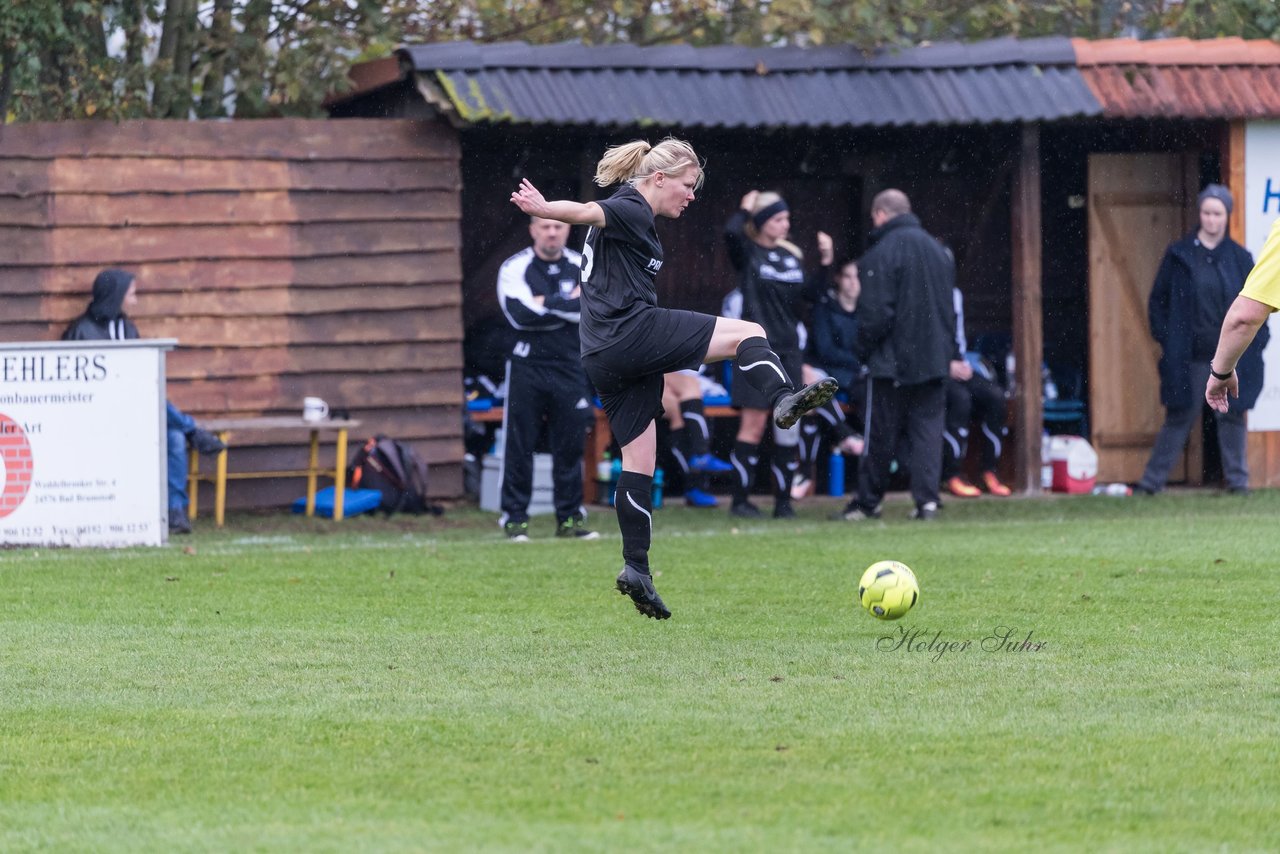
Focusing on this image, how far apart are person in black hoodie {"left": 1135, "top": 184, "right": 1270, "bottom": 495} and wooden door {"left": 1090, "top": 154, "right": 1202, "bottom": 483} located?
3.12 ft

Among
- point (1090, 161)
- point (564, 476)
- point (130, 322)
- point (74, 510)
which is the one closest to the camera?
point (74, 510)

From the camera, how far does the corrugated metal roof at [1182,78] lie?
46.3ft

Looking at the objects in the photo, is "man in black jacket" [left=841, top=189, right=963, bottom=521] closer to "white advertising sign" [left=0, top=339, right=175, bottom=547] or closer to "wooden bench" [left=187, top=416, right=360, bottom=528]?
"wooden bench" [left=187, top=416, right=360, bottom=528]

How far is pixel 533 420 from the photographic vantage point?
11539mm

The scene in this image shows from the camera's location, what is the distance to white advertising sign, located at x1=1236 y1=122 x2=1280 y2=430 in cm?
1462

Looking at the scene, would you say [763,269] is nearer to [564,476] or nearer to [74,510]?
[564,476]

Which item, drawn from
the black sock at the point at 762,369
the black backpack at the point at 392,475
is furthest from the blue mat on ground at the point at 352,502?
the black sock at the point at 762,369

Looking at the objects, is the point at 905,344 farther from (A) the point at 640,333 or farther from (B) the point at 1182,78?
(A) the point at 640,333

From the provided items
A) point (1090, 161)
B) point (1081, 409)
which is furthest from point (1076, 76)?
point (1081, 409)

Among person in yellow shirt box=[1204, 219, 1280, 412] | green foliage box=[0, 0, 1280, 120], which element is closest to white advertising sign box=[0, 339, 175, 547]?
green foliage box=[0, 0, 1280, 120]

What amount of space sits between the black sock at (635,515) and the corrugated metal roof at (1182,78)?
7654 millimetres

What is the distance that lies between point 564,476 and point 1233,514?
4.51m

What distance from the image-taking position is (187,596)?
8758mm

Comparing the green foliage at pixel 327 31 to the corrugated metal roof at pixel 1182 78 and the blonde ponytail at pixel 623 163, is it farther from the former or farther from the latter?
the blonde ponytail at pixel 623 163
